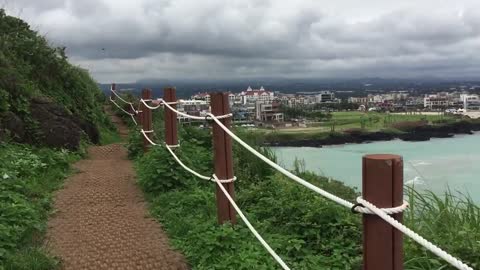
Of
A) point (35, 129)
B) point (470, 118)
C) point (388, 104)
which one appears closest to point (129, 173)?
point (35, 129)

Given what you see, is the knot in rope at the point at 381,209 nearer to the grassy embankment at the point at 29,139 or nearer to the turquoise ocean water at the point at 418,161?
the turquoise ocean water at the point at 418,161

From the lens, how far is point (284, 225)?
14.7 ft

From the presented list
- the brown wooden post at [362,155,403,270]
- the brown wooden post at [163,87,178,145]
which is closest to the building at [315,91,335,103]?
the brown wooden post at [163,87,178,145]

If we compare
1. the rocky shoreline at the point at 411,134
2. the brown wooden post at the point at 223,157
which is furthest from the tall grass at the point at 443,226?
the rocky shoreline at the point at 411,134

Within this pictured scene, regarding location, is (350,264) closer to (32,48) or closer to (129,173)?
(129,173)

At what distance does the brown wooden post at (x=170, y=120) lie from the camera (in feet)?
21.1

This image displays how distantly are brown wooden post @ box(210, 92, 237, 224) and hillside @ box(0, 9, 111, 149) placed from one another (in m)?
4.69

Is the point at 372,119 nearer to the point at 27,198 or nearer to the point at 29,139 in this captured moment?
the point at 29,139

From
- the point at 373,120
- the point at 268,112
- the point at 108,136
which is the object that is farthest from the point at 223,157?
the point at 373,120

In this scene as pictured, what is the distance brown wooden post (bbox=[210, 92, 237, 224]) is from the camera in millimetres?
4258

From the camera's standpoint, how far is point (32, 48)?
1101 centimetres

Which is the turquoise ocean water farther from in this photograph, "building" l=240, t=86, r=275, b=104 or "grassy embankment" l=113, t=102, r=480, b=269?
"building" l=240, t=86, r=275, b=104

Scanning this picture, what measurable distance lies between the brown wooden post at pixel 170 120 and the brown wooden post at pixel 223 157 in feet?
7.28

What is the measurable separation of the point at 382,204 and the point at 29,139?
7.52 metres
